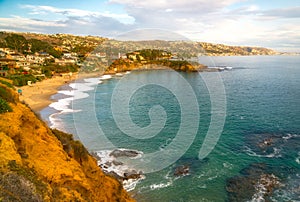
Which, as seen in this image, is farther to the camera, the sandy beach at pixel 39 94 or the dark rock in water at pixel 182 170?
the sandy beach at pixel 39 94

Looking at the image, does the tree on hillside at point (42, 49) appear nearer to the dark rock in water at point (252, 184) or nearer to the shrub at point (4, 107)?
the dark rock in water at point (252, 184)

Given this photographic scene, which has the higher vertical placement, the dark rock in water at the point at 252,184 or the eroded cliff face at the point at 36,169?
the eroded cliff face at the point at 36,169

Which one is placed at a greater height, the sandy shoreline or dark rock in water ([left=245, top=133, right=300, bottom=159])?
dark rock in water ([left=245, top=133, right=300, bottom=159])

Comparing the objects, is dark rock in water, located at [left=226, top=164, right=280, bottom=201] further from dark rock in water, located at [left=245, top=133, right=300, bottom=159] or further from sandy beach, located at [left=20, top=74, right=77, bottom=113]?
sandy beach, located at [left=20, top=74, right=77, bottom=113]

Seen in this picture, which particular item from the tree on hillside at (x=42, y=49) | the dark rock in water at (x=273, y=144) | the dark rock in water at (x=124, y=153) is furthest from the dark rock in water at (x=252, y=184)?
the tree on hillside at (x=42, y=49)

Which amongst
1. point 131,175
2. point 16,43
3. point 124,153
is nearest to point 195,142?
point 124,153

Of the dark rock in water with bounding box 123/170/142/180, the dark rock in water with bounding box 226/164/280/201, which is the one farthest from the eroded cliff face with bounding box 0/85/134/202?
the dark rock in water with bounding box 226/164/280/201

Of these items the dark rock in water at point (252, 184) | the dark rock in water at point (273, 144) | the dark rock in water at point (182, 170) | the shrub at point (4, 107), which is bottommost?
the dark rock in water at point (182, 170)

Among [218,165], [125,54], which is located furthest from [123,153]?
[125,54]
